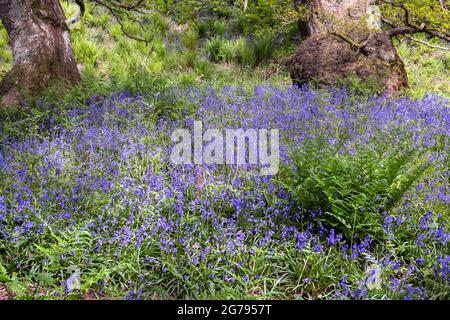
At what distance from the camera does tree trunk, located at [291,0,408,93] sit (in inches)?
261

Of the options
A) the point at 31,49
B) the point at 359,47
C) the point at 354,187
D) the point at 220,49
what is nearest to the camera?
the point at 354,187

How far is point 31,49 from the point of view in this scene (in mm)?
5785

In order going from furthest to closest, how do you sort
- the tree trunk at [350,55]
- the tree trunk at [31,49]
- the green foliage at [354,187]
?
1. the tree trunk at [350,55]
2. the tree trunk at [31,49]
3. the green foliage at [354,187]

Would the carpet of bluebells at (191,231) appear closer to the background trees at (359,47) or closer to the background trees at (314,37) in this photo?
the background trees at (314,37)

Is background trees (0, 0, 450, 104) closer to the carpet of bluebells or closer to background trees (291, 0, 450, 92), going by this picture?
background trees (291, 0, 450, 92)

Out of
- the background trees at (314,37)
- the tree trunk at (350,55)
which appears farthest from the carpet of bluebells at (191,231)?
the tree trunk at (350,55)

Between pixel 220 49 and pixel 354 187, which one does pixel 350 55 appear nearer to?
pixel 220 49

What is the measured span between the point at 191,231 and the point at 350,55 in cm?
497

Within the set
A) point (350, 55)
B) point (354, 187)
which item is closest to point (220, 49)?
point (350, 55)

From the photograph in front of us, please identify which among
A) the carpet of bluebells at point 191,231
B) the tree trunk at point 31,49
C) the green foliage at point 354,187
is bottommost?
the carpet of bluebells at point 191,231

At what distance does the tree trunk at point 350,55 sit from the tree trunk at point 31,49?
3881mm

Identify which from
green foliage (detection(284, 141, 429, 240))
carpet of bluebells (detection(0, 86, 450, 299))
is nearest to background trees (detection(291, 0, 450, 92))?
carpet of bluebells (detection(0, 86, 450, 299))

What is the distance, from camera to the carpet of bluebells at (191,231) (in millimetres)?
2637

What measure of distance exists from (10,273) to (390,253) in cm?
252
